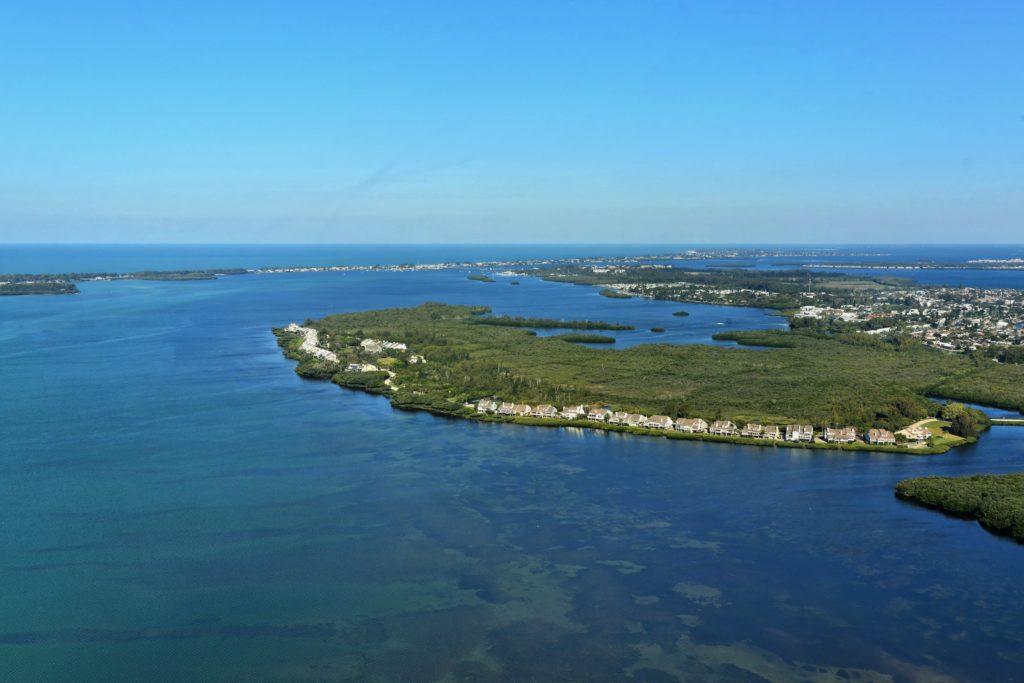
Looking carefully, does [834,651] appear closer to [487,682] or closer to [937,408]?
[487,682]

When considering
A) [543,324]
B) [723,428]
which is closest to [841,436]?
[723,428]

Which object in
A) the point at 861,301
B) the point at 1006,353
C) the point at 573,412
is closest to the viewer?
the point at 573,412

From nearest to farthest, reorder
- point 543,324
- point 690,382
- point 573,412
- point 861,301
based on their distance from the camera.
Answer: point 573,412 < point 690,382 < point 543,324 < point 861,301

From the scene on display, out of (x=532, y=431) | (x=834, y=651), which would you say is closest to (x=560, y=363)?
(x=532, y=431)

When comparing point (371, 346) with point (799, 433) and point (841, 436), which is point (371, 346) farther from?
point (841, 436)

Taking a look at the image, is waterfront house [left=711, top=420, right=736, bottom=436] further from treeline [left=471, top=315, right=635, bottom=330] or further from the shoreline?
treeline [left=471, top=315, right=635, bottom=330]

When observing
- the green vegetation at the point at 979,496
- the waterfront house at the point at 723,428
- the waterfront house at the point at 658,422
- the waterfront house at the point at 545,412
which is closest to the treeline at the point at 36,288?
the waterfront house at the point at 545,412

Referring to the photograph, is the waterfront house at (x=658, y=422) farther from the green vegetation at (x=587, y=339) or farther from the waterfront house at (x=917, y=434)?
the green vegetation at (x=587, y=339)
